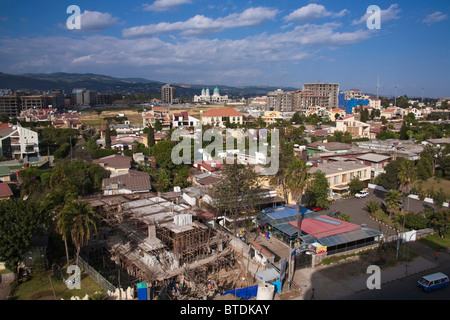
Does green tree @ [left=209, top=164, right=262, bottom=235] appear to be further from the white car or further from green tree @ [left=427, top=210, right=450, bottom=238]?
the white car

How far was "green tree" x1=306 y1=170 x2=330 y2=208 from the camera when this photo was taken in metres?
21.4

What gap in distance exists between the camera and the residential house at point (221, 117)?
60578 millimetres

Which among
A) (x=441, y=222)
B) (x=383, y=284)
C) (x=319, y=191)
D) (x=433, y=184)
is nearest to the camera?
(x=383, y=284)

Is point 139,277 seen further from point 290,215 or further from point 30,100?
point 30,100

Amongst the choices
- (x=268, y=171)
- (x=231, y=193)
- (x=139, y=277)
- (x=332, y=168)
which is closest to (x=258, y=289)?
(x=139, y=277)

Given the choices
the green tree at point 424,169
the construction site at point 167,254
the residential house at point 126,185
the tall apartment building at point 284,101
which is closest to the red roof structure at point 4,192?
the residential house at point 126,185

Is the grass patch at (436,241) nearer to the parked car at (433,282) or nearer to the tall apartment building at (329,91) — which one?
the parked car at (433,282)

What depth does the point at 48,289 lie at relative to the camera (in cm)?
1221

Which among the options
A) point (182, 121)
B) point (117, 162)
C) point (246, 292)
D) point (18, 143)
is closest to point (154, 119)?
point (182, 121)

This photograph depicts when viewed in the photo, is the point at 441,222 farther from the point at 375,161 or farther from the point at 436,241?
the point at 375,161

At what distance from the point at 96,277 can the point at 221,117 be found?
166 feet

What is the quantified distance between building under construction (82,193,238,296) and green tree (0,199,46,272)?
331 cm

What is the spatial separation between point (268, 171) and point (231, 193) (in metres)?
7.40

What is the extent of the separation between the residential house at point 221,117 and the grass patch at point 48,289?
48468 millimetres
